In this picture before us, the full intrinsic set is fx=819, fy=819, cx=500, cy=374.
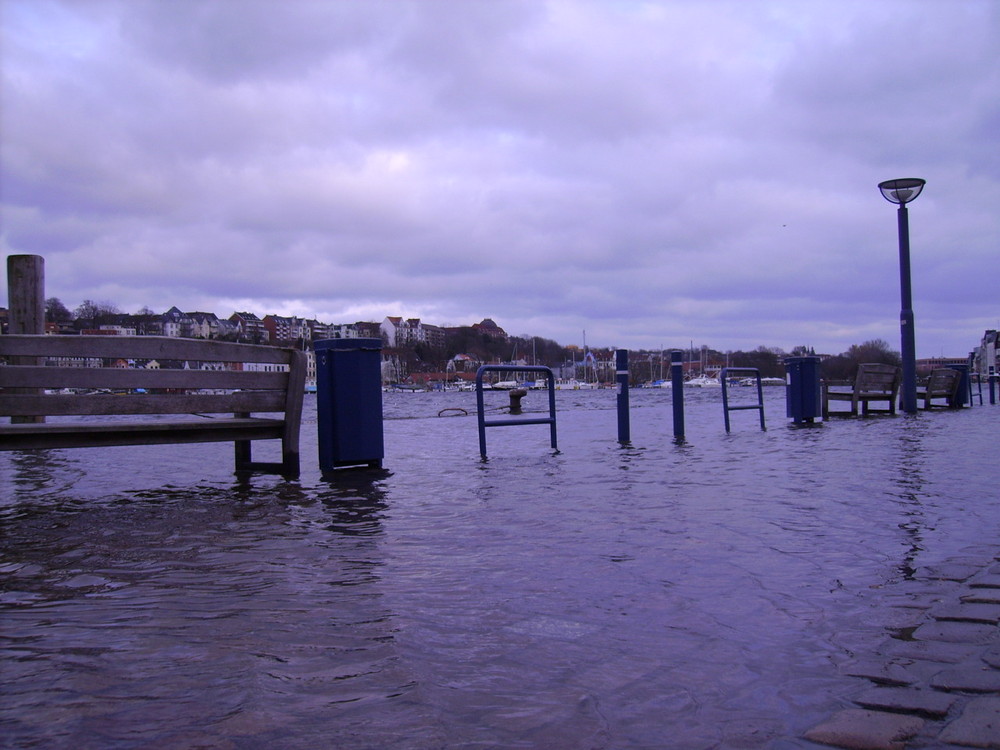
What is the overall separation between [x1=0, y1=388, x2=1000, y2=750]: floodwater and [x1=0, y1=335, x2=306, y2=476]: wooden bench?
513 mm

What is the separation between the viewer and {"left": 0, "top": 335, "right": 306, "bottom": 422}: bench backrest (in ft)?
19.1

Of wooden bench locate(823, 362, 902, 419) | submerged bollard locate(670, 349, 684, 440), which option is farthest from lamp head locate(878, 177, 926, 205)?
submerged bollard locate(670, 349, 684, 440)

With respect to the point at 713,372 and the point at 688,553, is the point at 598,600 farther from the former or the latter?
the point at 713,372

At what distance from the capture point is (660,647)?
275 cm

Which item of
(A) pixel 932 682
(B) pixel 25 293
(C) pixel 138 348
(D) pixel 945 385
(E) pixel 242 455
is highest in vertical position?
(B) pixel 25 293

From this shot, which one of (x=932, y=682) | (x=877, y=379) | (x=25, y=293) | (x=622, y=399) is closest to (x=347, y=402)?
(x=622, y=399)

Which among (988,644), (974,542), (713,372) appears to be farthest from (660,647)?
(713,372)

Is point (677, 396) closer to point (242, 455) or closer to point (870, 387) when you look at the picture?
point (242, 455)

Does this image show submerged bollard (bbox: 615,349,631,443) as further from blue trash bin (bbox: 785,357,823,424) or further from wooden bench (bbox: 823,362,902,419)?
wooden bench (bbox: 823,362,902,419)

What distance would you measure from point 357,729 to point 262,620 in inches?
40.9

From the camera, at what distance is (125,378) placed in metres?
6.17

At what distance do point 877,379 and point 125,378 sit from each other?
15566mm

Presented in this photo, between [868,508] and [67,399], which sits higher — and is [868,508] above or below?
below

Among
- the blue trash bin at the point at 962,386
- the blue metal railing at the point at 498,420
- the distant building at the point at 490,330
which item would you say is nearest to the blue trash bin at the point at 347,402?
the blue metal railing at the point at 498,420
